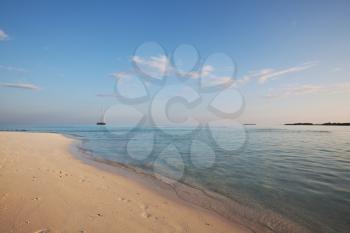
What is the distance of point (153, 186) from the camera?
912cm

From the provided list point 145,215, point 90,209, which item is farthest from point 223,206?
point 90,209

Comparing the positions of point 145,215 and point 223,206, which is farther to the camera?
point 223,206

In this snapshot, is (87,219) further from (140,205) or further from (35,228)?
(140,205)

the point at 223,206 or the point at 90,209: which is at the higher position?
the point at 90,209

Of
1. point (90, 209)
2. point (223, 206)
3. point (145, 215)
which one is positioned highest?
point (90, 209)

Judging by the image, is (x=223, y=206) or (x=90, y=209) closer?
(x=90, y=209)

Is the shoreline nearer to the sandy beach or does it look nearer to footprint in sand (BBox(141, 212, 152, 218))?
the sandy beach

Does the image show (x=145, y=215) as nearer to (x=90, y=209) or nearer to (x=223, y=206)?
(x=90, y=209)

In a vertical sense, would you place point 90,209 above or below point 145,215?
above

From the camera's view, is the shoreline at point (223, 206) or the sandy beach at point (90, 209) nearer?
the sandy beach at point (90, 209)

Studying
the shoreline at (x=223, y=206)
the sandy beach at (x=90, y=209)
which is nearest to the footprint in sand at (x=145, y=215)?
the sandy beach at (x=90, y=209)

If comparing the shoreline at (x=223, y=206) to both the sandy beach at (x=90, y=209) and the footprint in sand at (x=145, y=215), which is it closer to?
the sandy beach at (x=90, y=209)

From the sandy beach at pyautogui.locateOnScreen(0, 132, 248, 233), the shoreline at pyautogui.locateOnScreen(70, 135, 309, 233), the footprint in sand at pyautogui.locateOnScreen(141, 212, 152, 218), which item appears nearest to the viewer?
the sandy beach at pyautogui.locateOnScreen(0, 132, 248, 233)

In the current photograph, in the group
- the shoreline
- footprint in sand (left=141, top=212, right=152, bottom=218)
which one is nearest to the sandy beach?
footprint in sand (left=141, top=212, right=152, bottom=218)
